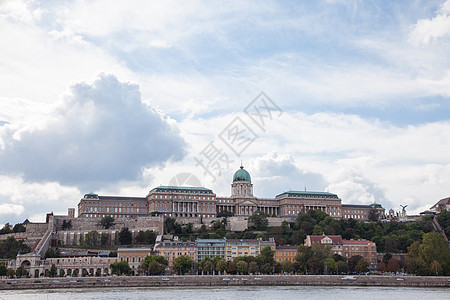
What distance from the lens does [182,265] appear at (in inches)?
3484

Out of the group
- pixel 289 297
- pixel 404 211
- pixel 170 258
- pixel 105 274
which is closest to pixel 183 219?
pixel 170 258

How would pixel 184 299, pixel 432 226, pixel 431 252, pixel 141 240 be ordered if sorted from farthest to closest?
pixel 432 226
pixel 141 240
pixel 431 252
pixel 184 299

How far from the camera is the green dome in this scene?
14212cm

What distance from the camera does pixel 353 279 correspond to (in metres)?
79.6

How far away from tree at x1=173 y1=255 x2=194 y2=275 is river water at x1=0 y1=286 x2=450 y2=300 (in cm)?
1325

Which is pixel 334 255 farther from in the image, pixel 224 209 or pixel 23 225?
pixel 23 225

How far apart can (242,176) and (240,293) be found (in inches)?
2956

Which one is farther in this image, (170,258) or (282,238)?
(282,238)

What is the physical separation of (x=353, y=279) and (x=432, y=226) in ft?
143

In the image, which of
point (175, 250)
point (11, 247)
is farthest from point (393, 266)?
point (11, 247)

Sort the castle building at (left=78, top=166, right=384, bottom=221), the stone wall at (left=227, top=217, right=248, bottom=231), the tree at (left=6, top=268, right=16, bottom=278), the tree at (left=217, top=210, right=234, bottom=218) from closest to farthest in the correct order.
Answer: the tree at (left=6, top=268, right=16, bottom=278)
the stone wall at (left=227, top=217, right=248, bottom=231)
the tree at (left=217, top=210, right=234, bottom=218)
the castle building at (left=78, top=166, right=384, bottom=221)

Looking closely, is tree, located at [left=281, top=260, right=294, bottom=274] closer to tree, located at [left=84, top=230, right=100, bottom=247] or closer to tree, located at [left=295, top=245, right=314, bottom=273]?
tree, located at [left=295, top=245, right=314, bottom=273]

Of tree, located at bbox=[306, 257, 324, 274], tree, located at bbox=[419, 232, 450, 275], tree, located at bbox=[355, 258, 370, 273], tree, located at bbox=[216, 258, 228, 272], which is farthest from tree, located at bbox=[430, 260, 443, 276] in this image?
tree, located at bbox=[216, 258, 228, 272]

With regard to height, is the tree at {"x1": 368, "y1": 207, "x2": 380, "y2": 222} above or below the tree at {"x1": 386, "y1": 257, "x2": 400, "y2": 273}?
above
